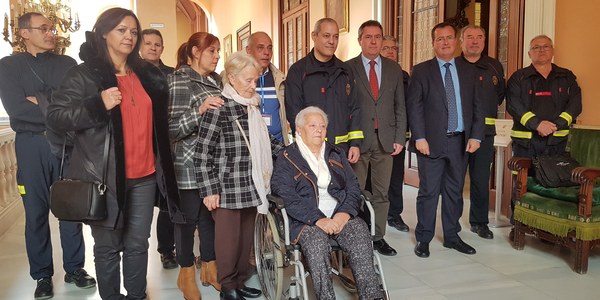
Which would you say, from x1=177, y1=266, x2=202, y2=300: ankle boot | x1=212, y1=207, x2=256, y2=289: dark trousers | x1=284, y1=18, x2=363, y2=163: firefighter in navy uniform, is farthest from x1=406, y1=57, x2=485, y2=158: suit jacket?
x1=177, y1=266, x2=202, y2=300: ankle boot

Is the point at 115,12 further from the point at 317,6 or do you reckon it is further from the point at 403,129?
the point at 317,6

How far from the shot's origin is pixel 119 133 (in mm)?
1995

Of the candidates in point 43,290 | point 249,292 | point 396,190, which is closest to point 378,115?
point 396,190

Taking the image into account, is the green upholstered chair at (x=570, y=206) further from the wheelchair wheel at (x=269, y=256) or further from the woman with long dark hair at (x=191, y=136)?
the woman with long dark hair at (x=191, y=136)

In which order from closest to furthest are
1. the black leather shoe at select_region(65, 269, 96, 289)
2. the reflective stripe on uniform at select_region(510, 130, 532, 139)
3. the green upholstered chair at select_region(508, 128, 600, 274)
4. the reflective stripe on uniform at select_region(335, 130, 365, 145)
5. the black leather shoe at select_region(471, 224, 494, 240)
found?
the black leather shoe at select_region(65, 269, 96, 289) < the green upholstered chair at select_region(508, 128, 600, 274) < the reflective stripe on uniform at select_region(335, 130, 365, 145) < the reflective stripe on uniform at select_region(510, 130, 532, 139) < the black leather shoe at select_region(471, 224, 494, 240)

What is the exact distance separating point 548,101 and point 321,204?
2.13m

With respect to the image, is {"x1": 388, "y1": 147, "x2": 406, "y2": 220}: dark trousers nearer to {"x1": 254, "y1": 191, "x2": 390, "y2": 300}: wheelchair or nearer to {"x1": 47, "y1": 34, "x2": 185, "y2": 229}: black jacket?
{"x1": 254, "y1": 191, "x2": 390, "y2": 300}: wheelchair

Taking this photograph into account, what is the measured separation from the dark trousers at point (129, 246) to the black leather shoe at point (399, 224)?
7.98 ft

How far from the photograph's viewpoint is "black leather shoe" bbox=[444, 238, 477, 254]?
3.50 metres

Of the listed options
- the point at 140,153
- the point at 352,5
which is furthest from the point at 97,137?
the point at 352,5

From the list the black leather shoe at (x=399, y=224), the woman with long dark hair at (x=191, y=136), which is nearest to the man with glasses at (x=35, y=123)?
the woman with long dark hair at (x=191, y=136)

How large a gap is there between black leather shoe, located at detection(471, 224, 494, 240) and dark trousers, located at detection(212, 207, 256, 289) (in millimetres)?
2098

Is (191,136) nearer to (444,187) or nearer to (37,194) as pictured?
→ (37,194)

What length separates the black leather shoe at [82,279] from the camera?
2.91m
